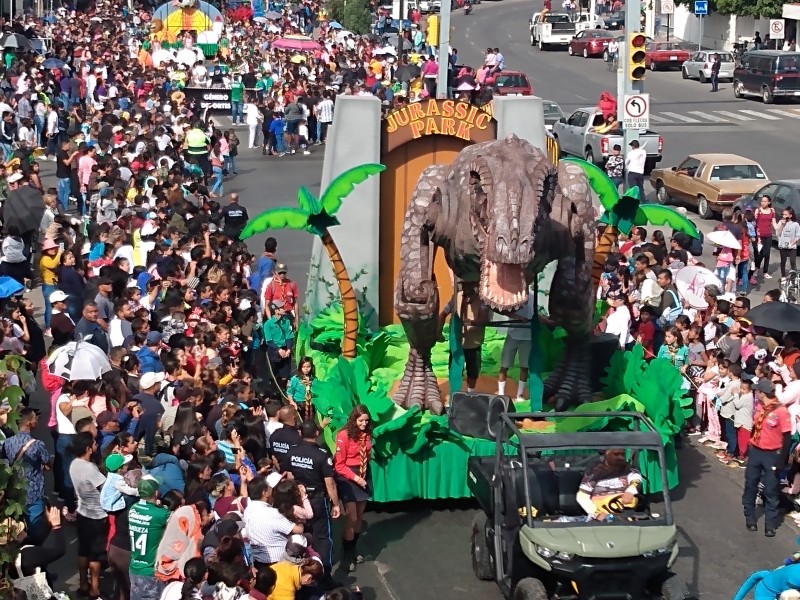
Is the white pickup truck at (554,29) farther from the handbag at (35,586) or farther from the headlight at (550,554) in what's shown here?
the handbag at (35,586)

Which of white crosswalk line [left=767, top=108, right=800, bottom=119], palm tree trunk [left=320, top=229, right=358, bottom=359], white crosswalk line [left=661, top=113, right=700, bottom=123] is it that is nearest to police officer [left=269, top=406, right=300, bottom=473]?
palm tree trunk [left=320, top=229, right=358, bottom=359]

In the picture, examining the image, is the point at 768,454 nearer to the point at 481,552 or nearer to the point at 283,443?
the point at 481,552

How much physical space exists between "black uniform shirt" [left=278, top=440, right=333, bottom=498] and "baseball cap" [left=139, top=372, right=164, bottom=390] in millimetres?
2332

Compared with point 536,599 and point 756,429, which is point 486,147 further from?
point 536,599

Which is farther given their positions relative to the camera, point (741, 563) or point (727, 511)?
point (727, 511)

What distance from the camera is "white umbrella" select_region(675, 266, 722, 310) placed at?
17703 mm

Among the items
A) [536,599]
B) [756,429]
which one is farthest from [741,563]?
[536,599]

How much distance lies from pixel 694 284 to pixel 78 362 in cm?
831

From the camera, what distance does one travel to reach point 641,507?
10.6 metres

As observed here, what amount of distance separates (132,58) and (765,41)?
2617cm

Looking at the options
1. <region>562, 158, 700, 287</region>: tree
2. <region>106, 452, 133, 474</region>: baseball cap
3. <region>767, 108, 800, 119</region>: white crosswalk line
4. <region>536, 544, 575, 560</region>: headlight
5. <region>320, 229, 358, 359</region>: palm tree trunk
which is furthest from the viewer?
<region>767, 108, 800, 119</region>: white crosswalk line

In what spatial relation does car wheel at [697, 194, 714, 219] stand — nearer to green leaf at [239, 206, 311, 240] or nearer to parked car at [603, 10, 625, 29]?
green leaf at [239, 206, 311, 240]

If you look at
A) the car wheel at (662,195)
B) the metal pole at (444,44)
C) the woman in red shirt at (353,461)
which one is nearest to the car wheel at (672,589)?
the woman in red shirt at (353,461)

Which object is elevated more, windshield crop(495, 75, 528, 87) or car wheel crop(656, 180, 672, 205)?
windshield crop(495, 75, 528, 87)
